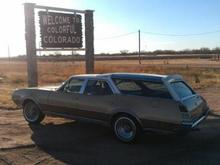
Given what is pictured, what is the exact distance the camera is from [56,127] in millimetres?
11188

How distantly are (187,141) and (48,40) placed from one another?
329 inches

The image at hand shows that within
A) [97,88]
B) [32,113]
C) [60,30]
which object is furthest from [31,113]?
[60,30]

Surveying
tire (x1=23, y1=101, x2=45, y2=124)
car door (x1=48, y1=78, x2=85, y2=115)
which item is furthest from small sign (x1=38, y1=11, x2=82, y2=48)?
car door (x1=48, y1=78, x2=85, y2=115)

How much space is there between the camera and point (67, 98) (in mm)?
10727

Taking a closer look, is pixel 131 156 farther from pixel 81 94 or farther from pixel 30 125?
pixel 30 125

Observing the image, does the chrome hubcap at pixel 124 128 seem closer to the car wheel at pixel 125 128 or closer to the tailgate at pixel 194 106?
the car wheel at pixel 125 128

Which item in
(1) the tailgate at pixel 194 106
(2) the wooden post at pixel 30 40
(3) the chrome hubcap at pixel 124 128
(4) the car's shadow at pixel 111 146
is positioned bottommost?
(4) the car's shadow at pixel 111 146

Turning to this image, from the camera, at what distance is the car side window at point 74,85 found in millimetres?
10646

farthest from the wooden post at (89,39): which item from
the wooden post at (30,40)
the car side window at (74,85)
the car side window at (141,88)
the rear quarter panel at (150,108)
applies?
the rear quarter panel at (150,108)

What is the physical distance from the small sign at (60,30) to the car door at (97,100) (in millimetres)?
6565

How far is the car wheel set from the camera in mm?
9398

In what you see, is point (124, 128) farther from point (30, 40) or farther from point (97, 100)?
point (30, 40)

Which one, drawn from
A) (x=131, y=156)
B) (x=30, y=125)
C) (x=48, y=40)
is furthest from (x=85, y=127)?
(x=48, y=40)

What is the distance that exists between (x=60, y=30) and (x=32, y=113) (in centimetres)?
583
